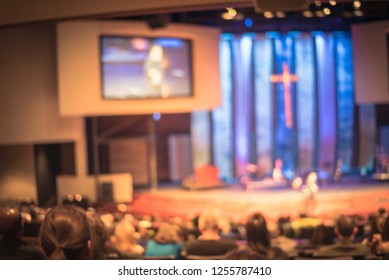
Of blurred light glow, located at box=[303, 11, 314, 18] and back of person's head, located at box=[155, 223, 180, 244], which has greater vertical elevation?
blurred light glow, located at box=[303, 11, 314, 18]

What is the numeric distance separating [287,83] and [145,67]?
2911mm

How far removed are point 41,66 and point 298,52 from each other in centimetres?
452

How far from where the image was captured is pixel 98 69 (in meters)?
8.95

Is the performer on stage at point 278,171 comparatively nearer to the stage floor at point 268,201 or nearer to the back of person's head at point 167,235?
the stage floor at point 268,201

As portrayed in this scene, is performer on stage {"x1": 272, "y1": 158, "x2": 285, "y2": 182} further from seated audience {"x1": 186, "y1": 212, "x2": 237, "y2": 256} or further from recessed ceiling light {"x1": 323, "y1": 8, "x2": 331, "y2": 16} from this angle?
seated audience {"x1": 186, "y1": 212, "x2": 237, "y2": 256}

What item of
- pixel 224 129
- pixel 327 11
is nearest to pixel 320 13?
pixel 327 11

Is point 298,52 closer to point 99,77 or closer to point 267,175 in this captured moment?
point 267,175

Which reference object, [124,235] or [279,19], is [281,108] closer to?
[279,19]

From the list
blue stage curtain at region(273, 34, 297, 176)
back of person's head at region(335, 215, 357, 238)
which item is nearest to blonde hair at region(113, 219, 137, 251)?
back of person's head at region(335, 215, 357, 238)

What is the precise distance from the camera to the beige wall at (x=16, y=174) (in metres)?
7.94

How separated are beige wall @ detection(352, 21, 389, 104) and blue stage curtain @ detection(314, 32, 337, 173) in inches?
53.9

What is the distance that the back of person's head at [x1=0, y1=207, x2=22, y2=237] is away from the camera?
5.13m
